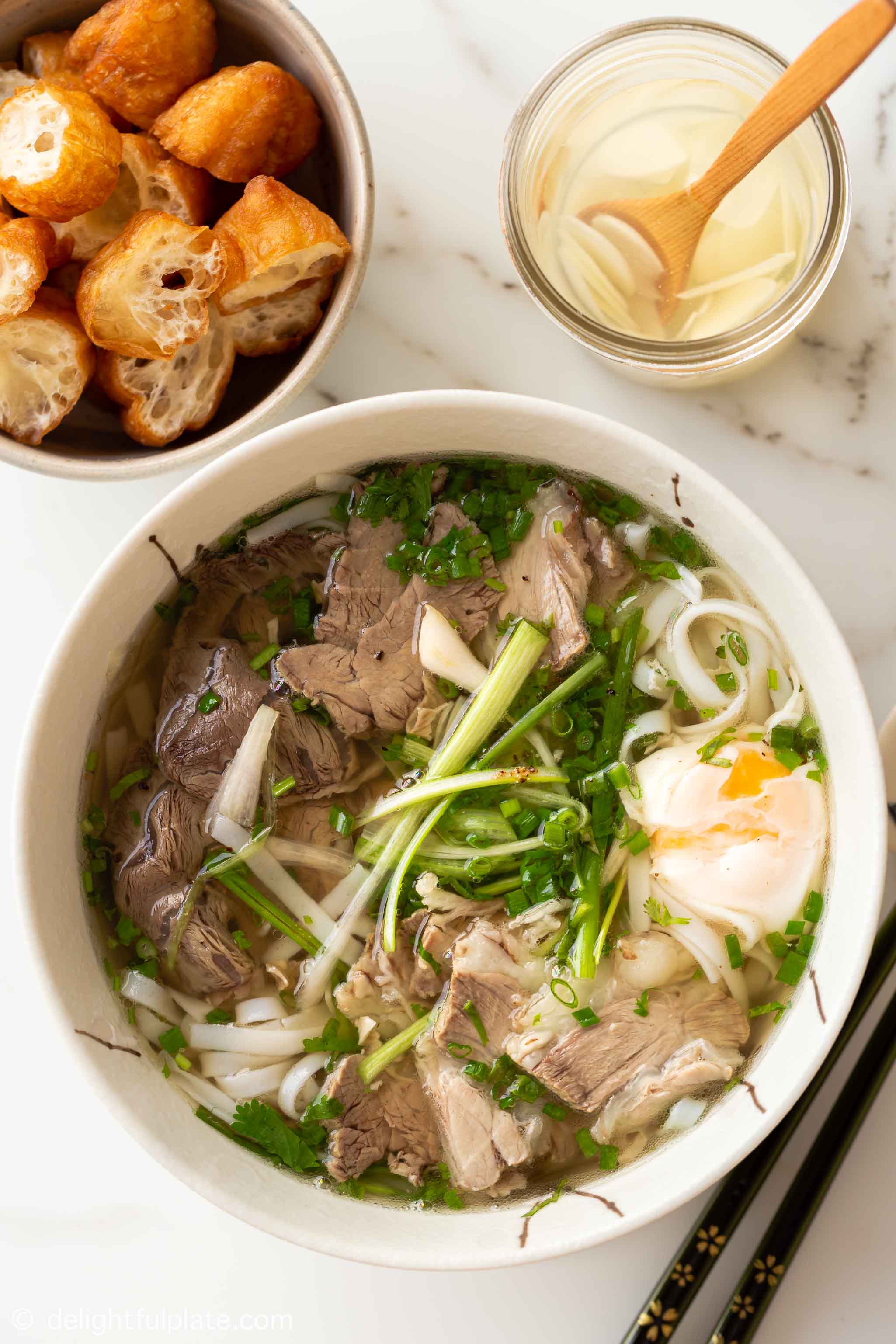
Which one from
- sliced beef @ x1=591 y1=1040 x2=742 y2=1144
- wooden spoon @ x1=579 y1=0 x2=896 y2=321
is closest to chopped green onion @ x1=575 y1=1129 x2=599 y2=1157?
sliced beef @ x1=591 y1=1040 x2=742 y2=1144

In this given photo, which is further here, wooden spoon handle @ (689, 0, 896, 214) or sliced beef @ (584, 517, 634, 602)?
sliced beef @ (584, 517, 634, 602)

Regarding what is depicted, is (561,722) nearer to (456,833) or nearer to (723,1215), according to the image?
(456,833)

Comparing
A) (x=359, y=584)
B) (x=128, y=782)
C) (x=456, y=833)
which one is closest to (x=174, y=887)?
(x=128, y=782)

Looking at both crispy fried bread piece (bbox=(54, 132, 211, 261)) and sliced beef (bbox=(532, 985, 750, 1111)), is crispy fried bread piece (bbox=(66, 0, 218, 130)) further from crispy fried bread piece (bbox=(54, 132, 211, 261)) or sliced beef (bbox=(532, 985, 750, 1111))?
sliced beef (bbox=(532, 985, 750, 1111))

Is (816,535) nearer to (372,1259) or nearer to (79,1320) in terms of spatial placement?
(372,1259)

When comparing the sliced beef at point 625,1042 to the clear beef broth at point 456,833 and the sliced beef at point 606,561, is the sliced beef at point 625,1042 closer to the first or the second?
the clear beef broth at point 456,833

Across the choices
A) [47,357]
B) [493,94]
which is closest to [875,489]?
[493,94]

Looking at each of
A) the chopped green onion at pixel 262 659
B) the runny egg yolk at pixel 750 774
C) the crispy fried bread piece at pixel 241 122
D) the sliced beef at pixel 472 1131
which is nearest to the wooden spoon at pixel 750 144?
the crispy fried bread piece at pixel 241 122
